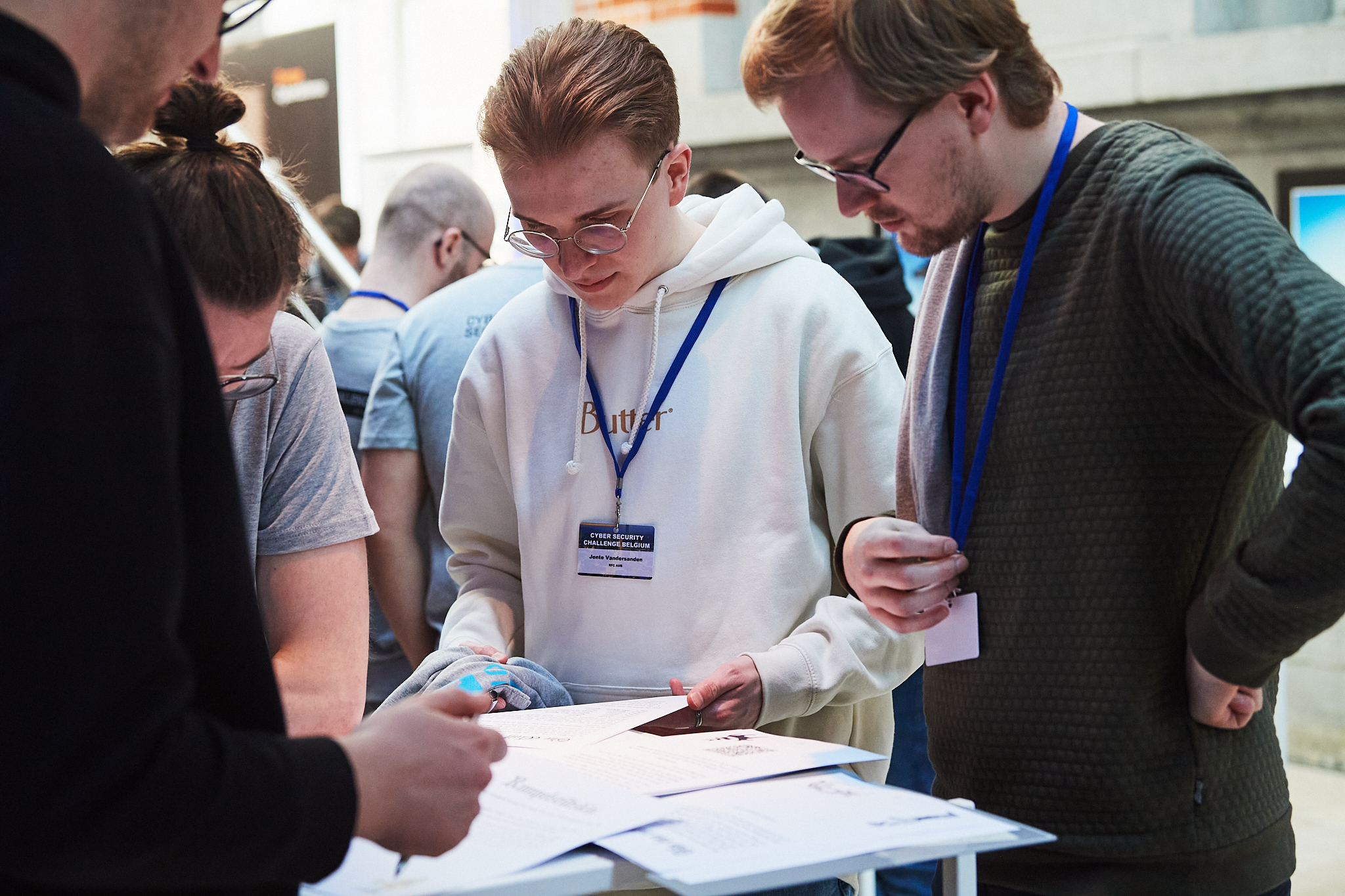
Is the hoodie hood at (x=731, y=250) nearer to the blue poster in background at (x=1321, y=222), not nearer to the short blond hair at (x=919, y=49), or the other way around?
the short blond hair at (x=919, y=49)

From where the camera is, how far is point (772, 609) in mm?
1585

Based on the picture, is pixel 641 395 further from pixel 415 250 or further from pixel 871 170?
pixel 415 250

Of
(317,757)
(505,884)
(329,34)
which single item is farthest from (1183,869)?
(329,34)

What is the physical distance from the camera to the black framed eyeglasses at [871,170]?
133cm

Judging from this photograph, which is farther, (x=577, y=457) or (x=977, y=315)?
(x=577, y=457)

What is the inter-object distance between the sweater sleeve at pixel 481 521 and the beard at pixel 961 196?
754mm

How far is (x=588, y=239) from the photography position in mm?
1616

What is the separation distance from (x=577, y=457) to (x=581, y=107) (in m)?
0.48

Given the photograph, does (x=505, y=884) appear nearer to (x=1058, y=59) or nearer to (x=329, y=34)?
(x=1058, y=59)

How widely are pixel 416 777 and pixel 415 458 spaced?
1979mm

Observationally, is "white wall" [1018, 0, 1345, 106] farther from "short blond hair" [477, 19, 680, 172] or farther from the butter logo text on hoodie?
the butter logo text on hoodie

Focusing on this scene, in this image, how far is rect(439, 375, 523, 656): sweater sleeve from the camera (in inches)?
70.7

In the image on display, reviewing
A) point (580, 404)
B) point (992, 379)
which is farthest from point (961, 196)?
point (580, 404)

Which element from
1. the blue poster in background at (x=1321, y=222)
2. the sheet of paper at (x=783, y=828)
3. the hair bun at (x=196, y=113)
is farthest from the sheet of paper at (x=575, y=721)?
the blue poster in background at (x=1321, y=222)
